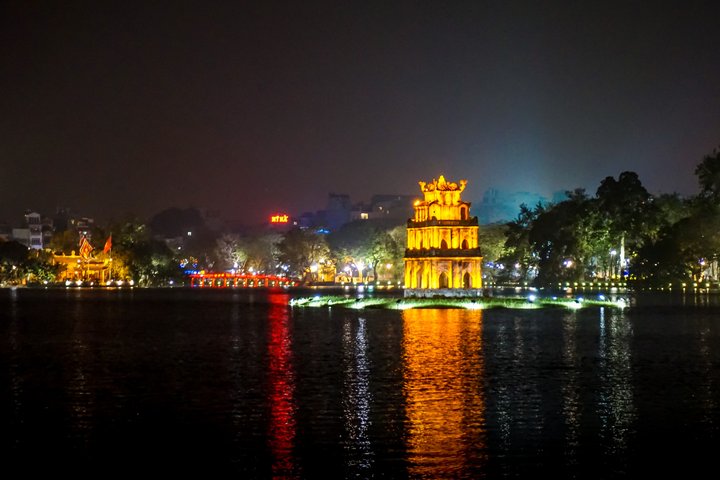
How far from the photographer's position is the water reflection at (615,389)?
28.1 meters

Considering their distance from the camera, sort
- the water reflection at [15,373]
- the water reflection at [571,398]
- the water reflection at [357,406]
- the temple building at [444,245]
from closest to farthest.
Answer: the water reflection at [357,406] → the water reflection at [571,398] → the water reflection at [15,373] → the temple building at [444,245]

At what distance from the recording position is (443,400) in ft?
114

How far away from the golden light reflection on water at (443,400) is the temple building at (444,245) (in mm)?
39194

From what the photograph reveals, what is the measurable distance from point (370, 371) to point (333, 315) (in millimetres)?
47003

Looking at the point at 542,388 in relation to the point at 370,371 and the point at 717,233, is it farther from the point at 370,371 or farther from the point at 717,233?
the point at 717,233

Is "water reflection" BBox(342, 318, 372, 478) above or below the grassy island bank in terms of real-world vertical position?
below

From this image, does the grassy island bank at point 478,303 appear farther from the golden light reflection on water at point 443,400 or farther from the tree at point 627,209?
the tree at point 627,209

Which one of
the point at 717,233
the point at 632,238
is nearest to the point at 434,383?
the point at 717,233

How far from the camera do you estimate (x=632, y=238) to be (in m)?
149

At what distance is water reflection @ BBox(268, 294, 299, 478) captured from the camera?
24775 mm

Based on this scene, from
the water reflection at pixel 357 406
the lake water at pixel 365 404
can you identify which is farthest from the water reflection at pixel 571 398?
the water reflection at pixel 357 406

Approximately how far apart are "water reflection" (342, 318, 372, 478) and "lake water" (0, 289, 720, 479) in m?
0.09

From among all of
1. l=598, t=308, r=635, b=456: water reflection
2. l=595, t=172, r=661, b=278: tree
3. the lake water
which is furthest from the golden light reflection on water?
l=595, t=172, r=661, b=278: tree

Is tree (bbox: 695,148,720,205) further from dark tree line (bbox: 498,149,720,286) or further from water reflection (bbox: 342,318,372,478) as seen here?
water reflection (bbox: 342,318,372,478)
